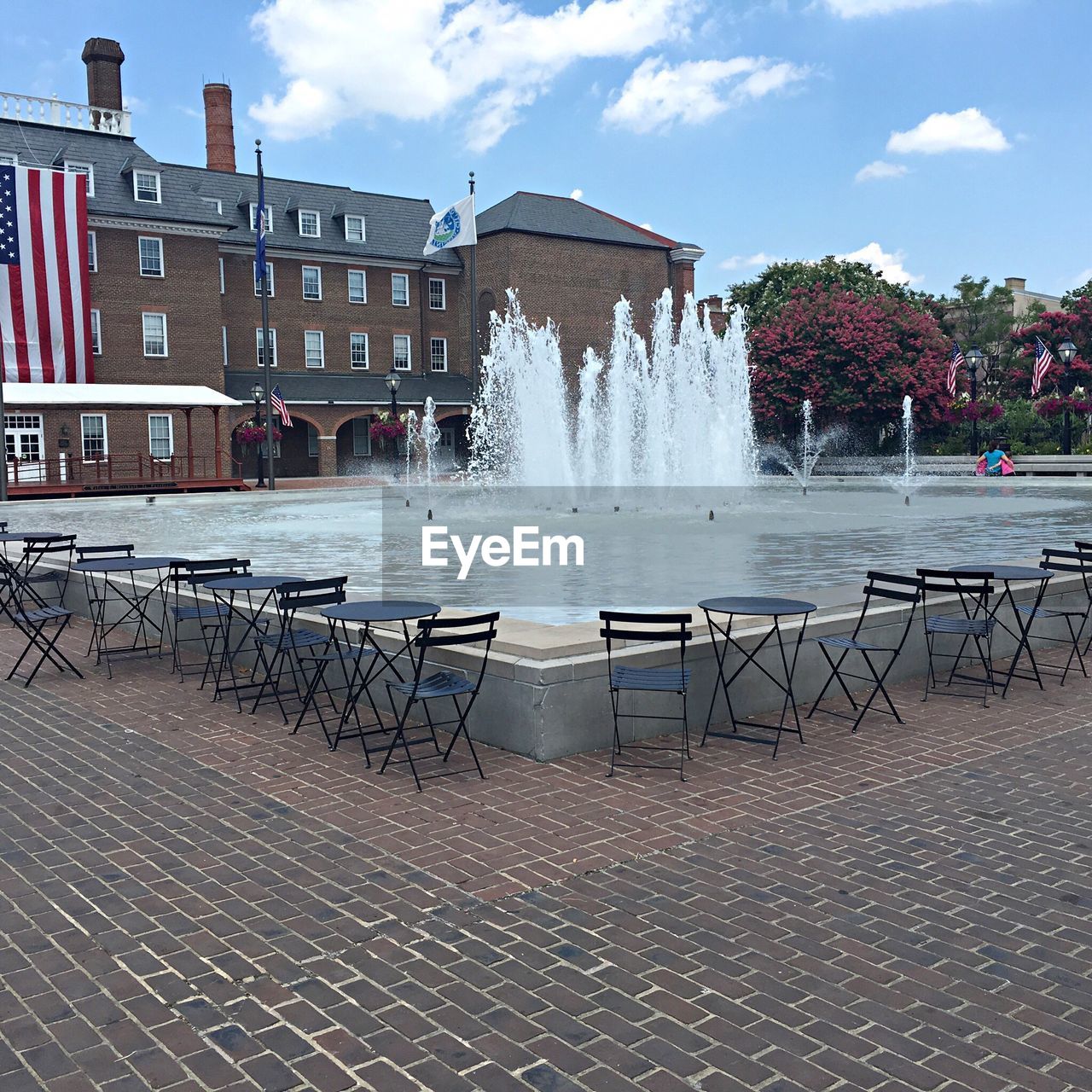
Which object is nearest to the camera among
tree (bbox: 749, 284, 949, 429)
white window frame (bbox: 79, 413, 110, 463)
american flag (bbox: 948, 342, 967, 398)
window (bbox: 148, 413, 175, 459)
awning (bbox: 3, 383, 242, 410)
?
awning (bbox: 3, 383, 242, 410)

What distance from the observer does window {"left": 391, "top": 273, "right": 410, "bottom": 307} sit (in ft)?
173

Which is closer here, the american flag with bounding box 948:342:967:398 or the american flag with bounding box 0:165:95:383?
the american flag with bounding box 0:165:95:383

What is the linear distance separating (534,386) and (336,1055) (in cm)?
2711

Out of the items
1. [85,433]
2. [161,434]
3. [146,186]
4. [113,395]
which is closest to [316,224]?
[146,186]

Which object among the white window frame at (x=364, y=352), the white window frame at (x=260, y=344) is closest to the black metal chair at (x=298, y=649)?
the white window frame at (x=260, y=344)

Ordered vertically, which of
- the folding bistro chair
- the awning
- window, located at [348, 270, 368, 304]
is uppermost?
window, located at [348, 270, 368, 304]

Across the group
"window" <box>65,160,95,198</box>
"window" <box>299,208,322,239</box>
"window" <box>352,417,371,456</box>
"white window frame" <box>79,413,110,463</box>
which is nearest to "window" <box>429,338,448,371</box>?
"window" <box>352,417,371,456</box>

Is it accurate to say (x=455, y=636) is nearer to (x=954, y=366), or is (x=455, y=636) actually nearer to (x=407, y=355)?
(x=954, y=366)

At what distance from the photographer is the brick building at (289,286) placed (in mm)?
42469

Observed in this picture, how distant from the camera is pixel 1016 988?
4066 millimetres

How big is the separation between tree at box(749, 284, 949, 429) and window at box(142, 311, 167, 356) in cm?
2473

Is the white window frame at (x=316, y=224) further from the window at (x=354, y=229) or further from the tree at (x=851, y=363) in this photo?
the tree at (x=851, y=363)

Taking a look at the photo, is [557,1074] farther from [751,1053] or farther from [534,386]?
[534,386]

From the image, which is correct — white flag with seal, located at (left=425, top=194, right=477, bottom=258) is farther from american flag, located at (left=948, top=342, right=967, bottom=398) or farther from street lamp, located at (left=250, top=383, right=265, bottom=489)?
american flag, located at (left=948, top=342, right=967, bottom=398)
